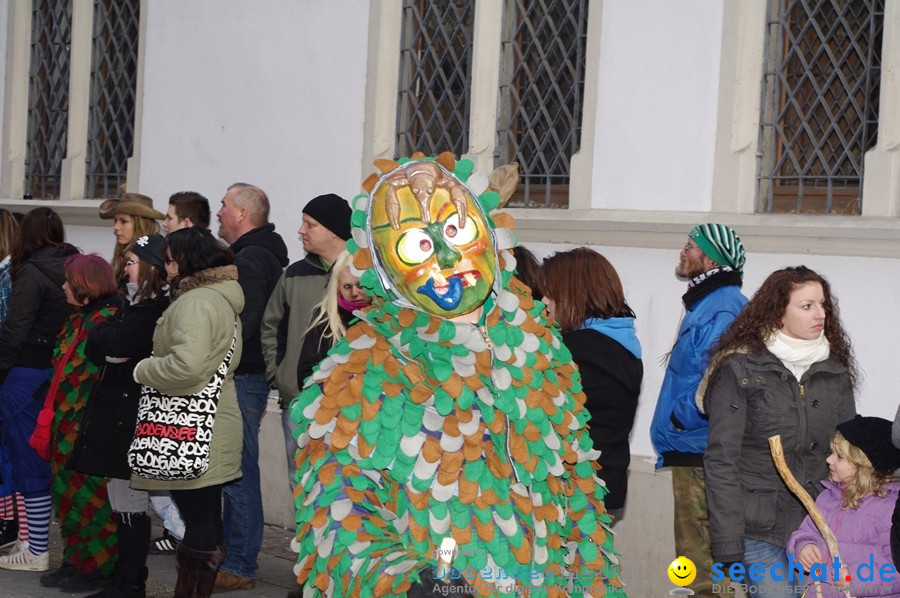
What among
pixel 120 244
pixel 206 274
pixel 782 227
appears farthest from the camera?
pixel 120 244

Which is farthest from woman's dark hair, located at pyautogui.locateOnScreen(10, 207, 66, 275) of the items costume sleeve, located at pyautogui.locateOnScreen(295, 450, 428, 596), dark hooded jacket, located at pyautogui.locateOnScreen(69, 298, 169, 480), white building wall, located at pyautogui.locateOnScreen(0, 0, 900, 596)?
costume sleeve, located at pyautogui.locateOnScreen(295, 450, 428, 596)

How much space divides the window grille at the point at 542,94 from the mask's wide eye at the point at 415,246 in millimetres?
4429

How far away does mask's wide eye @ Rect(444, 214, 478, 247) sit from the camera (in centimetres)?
350

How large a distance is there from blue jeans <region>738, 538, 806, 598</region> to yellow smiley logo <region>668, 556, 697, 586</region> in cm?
62

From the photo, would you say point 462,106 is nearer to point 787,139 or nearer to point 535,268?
point 787,139

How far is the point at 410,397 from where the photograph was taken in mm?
3455

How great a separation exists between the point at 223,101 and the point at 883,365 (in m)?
5.39

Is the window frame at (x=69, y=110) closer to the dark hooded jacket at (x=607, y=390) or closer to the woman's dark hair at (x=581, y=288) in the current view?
the woman's dark hair at (x=581, y=288)

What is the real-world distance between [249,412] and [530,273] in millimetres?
2179

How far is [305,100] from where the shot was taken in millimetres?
9117

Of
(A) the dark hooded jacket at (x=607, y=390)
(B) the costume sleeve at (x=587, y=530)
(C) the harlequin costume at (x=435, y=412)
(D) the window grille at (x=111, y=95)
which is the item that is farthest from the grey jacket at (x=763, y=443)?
(D) the window grille at (x=111, y=95)

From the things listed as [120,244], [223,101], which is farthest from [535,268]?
[223,101]

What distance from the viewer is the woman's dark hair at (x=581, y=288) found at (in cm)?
523

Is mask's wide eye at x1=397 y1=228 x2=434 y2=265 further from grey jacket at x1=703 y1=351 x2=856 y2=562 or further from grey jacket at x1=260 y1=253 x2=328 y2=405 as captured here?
grey jacket at x1=260 y1=253 x2=328 y2=405
